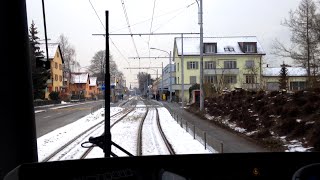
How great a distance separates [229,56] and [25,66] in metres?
78.5

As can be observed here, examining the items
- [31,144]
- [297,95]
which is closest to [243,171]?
[31,144]

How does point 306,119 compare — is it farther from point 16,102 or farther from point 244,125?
point 16,102

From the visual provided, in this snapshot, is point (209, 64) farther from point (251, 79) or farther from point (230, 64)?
point (251, 79)

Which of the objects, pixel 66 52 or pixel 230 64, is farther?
pixel 230 64

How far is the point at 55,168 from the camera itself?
7.06 ft

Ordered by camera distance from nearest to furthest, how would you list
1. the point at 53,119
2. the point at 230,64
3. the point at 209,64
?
the point at 53,119 → the point at 209,64 → the point at 230,64

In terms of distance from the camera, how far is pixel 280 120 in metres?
19.1

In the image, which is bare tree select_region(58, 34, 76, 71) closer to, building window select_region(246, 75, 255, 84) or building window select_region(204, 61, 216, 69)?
building window select_region(246, 75, 255, 84)

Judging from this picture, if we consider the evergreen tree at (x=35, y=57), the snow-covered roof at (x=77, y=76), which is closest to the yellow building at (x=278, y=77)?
the snow-covered roof at (x=77, y=76)

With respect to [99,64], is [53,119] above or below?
below

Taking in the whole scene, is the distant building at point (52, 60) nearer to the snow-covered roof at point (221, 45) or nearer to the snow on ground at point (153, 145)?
the snow on ground at point (153, 145)

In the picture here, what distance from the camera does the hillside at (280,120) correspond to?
14897mm

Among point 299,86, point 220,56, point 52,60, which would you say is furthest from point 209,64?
point 52,60

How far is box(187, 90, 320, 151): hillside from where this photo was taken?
586 inches
